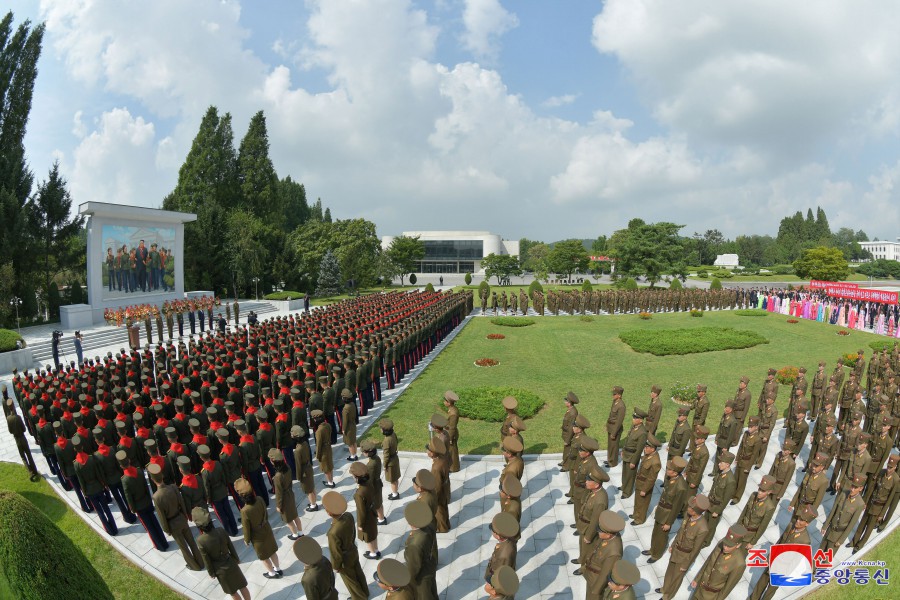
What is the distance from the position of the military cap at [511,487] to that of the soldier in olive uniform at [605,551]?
99 cm

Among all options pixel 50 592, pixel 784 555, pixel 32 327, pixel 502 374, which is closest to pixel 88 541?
pixel 50 592

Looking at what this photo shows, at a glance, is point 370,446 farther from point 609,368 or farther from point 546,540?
point 609,368

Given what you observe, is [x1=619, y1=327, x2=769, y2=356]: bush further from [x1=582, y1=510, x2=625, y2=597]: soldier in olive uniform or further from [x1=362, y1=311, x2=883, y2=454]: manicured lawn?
[x1=582, y1=510, x2=625, y2=597]: soldier in olive uniform

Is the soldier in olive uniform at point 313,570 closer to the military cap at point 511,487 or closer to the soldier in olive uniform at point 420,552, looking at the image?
the soldier in olive uniform at point 420,552

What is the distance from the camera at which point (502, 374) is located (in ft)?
47.9

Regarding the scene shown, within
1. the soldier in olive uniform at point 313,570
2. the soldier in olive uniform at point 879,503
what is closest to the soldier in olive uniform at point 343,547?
the soldier in olive uniform at point 313,570

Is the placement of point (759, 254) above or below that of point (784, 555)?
above

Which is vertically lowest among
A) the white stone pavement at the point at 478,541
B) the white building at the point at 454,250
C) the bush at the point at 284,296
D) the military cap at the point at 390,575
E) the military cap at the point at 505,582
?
the white stone pavement at the point at 478,541

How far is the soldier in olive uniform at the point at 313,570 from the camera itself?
4047 mm

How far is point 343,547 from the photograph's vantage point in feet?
15.3

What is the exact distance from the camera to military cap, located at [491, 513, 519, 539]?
437 cm

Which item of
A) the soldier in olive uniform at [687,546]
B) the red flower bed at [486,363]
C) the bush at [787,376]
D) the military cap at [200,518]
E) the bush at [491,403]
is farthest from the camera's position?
the red flower bed at [486,363]

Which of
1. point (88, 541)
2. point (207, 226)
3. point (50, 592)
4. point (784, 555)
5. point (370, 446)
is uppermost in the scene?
point (207, 226)

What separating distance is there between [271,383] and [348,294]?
31858mm
